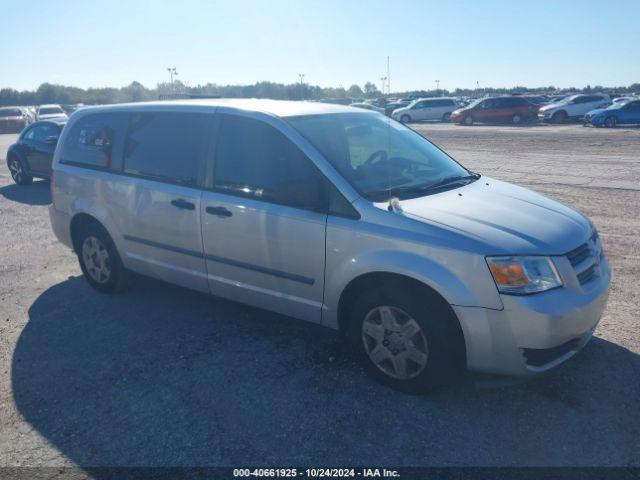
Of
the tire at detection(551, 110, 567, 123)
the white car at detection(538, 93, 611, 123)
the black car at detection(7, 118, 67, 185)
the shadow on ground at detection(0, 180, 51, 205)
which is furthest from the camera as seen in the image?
the tire at detection(551, 110, 567, 123)

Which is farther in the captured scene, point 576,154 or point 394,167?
point 576,154

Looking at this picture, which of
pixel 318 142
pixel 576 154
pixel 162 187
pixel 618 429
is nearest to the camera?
pixel 618 429

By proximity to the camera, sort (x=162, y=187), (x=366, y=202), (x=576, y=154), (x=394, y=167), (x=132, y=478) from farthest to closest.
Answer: (x=576, y=154) < (x=162, y=187) < (x=394, y=167) < (x=366, y=202) < (x=132, y=478)

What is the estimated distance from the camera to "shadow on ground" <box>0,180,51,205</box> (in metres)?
11.0

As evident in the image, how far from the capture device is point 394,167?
4223 mm

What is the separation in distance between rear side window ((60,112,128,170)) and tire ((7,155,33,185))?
8.54 meters

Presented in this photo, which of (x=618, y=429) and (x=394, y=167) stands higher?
(x=394, y=167)

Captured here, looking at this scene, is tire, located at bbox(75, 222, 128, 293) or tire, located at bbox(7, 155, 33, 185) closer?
tire, located at bbox(75, 222, 128, 293)

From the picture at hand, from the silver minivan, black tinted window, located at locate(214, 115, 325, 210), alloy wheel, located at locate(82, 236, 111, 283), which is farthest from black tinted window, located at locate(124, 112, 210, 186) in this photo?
alloy wheel, located at locate(82, 236, 111, 283)

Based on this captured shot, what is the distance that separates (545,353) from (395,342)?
0.90 metres

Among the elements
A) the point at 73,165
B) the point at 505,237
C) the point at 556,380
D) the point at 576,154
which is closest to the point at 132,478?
the point at 505,237

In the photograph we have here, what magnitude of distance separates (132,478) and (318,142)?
2.45 m

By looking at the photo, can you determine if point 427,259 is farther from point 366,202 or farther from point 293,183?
point 293,183

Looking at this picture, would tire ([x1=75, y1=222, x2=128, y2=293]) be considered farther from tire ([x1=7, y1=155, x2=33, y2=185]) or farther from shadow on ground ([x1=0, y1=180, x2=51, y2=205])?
tire ([x1=7, y1=155, x2=33, y2=185])
